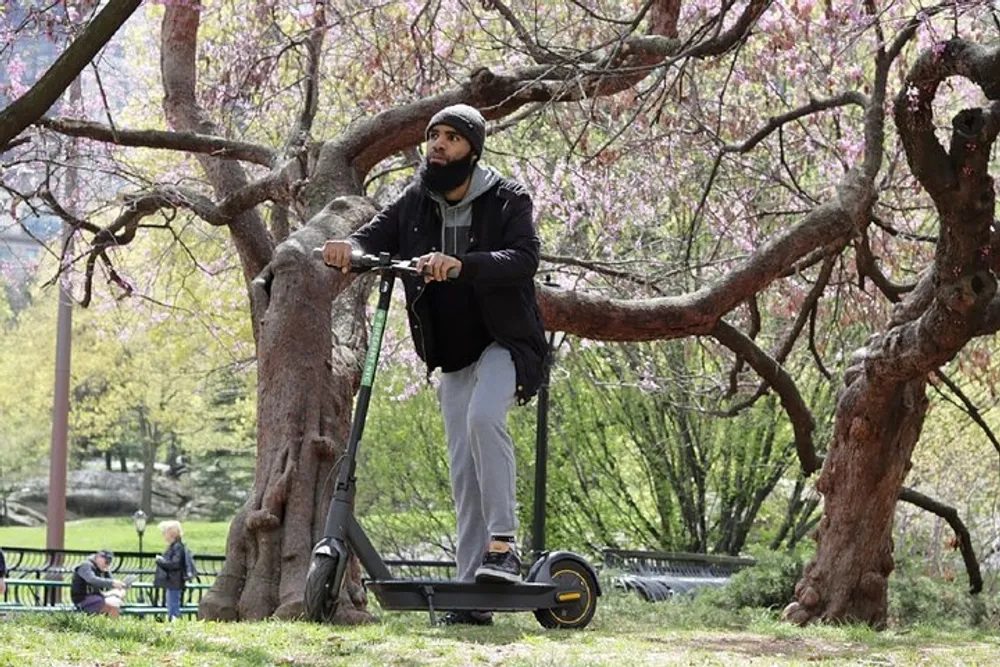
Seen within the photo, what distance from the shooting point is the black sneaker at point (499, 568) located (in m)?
5.73

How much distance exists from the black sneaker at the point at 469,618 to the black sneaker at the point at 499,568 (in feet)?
1.15

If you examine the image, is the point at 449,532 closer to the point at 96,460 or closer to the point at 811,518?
the point at 811,518

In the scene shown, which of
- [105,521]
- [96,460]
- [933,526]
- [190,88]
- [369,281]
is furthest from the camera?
[96,460]

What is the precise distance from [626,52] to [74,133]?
4041 millimetres

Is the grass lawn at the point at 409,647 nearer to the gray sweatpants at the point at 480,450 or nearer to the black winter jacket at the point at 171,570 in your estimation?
the gray sweatpants at the point at 480,450

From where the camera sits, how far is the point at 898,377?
9.36m

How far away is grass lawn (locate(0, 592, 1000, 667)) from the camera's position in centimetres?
456

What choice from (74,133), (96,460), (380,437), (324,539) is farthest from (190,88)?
(96,460)

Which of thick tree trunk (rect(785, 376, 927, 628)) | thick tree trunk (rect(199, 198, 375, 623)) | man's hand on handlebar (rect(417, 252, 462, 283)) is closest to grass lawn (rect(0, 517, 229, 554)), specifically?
thick tree trunk (rect(785, 376, 927, 628))

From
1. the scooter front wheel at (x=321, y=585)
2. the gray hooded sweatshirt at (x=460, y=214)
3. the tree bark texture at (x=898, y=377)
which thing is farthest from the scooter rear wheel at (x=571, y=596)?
the tree bark texture at (x=898, y=377)

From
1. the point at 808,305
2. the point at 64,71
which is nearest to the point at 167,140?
the point at 808,305

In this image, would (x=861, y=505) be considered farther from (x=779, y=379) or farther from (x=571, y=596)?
(x=571, y=596)

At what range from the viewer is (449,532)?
22.1m

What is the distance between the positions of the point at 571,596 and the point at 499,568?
0.66m
